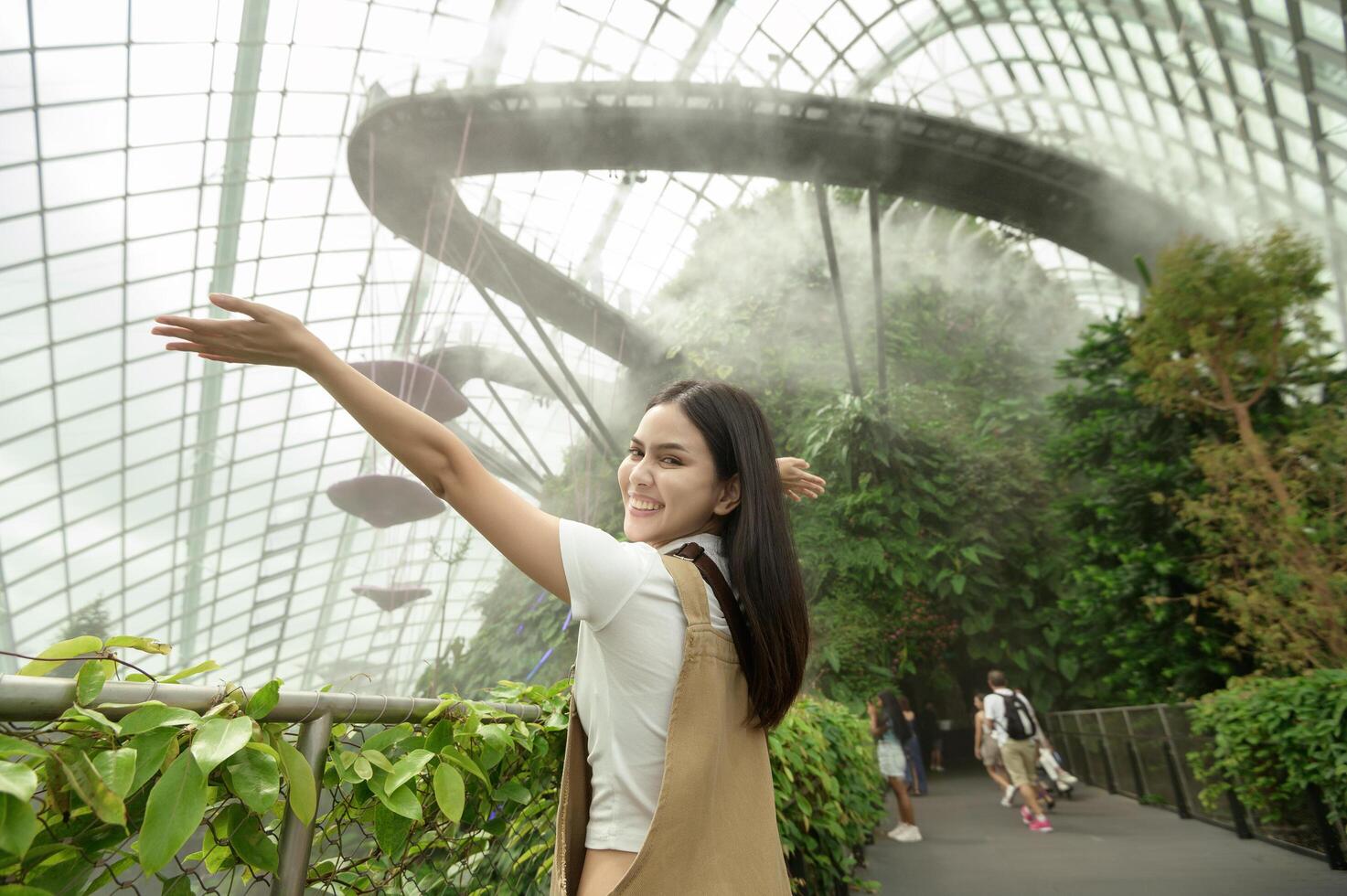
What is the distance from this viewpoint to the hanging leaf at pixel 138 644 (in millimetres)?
835

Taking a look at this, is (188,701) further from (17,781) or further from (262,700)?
(17,781)

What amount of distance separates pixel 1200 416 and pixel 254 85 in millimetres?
14297

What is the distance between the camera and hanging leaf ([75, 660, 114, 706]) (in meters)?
0.70

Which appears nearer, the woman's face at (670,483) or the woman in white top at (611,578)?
the woman in white top at (611,578)

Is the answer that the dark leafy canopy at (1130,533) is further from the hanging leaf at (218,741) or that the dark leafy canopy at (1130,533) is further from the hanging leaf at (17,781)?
the hanging leaf at (17,781)

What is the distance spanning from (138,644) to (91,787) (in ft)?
0.80

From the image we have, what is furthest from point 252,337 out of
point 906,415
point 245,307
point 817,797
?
point 906,415

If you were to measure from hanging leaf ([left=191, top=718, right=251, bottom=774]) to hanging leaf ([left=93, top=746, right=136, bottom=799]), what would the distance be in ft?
0.16

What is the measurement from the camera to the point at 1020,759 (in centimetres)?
686

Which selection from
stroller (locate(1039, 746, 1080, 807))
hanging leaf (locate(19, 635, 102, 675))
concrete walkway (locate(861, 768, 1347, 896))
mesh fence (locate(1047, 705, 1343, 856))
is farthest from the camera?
stroller (locate(1039, 746, 1080, 807))

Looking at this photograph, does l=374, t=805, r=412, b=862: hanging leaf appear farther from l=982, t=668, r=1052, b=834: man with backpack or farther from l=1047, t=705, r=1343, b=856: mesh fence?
l=982, t=668, r=1052, b=834: man with backpack

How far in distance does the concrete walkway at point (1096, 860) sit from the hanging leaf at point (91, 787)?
4.56 meters

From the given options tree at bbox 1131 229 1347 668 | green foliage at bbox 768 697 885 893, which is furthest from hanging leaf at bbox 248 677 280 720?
tree at bbox 1131 229 1347 668

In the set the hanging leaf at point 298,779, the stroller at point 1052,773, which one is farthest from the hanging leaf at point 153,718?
the stroller at point 1052,773
